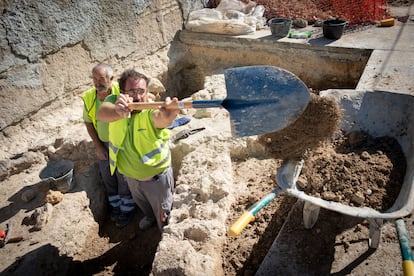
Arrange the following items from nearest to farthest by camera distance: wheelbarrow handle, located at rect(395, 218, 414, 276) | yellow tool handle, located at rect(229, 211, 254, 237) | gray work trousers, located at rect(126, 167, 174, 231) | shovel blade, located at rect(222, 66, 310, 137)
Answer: wheelbarrow handle, located at rect(395, 218, 414, 276) → yellow tool handle, located at rect(229, 211, 254, 237) → shovel blade, located at rect(222, 66, 310, 137) → gray work trousers, located at rect(126, 167, 174, 231)

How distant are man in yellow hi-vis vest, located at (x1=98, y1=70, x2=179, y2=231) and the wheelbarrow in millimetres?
1060

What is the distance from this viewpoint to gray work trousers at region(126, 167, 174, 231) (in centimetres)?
322

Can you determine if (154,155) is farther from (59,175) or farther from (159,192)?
(59,175)

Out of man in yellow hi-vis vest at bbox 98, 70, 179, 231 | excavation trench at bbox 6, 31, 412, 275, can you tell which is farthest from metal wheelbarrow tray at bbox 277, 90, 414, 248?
man in yellow hi-vis vest at bbox 98, 70, 179, 231

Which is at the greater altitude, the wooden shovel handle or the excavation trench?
the wooden shovel handle

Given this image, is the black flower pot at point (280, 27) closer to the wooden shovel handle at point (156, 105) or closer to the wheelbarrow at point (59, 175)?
the wooden shovel handle at point (156, 105)

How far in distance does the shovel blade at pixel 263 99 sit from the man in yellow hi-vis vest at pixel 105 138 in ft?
4.80

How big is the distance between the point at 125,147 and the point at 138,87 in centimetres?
59

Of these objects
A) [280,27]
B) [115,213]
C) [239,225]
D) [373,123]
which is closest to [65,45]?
[115,213]

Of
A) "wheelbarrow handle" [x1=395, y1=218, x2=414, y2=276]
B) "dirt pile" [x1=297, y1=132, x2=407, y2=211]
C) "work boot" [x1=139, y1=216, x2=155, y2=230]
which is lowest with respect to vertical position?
"work boot" [x1=139, y1=216, x2=155, y2=230]

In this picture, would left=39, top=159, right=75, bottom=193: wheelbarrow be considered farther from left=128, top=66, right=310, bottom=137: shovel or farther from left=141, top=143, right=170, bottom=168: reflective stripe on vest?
left=128, top=66, right=310, bottom=137: shovel

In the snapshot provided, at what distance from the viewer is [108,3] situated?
5254mm

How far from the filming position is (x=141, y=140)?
2982mm

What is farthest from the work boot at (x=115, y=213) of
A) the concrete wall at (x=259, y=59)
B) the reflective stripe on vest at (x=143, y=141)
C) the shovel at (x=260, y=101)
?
the concrete wall at (x=259, y=59)
